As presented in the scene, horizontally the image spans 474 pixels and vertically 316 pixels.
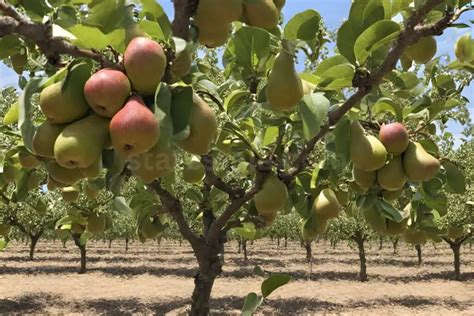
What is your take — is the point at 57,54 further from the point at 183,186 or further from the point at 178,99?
the point at 183,186

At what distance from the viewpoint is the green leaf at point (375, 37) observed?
4.39 ft

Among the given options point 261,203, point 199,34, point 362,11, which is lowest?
point 261,203

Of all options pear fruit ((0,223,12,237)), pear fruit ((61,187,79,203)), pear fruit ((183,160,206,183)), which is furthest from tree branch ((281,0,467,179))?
pear fruit ((0,223,12,237))

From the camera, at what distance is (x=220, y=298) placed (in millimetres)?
16531

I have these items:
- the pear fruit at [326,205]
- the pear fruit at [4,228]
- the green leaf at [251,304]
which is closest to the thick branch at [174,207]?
the pear fruit at [326,205]

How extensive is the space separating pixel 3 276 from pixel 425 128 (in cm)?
2253

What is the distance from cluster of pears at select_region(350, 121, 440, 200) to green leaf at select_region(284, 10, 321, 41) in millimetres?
370

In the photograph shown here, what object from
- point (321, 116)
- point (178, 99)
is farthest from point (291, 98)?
point (178, 99)

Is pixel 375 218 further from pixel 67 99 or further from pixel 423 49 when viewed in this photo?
pixel 67 99

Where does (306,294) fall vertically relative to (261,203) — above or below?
below

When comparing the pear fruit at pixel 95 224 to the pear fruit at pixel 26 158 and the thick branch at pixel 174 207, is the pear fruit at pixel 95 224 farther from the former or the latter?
the pear fruit at pixel 26 158

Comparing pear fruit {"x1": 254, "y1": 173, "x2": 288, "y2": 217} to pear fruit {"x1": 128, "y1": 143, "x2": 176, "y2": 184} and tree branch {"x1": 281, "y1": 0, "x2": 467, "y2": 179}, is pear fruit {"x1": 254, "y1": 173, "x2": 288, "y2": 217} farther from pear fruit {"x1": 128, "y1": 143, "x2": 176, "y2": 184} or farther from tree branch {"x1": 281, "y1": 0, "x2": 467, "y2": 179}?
pear fruit {"x1": 128, "y1": 143, "x2": 176, "y2": 184}

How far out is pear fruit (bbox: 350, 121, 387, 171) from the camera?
157 centimetres

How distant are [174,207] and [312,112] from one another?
128cm
